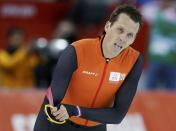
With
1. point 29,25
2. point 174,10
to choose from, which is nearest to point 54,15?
point 29,25

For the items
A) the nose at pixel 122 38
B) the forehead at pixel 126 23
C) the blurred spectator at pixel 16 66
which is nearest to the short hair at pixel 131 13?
the forehead at pixel 126 23

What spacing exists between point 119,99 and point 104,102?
0.44 ft

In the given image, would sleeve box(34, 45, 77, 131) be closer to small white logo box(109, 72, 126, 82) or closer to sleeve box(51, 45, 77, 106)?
sleeve box(51, 45, 77, 106)

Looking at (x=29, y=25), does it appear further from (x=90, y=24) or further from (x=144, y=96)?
(x=144, y=96)

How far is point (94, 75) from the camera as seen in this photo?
5.18m

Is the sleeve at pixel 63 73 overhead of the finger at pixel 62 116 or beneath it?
overhead

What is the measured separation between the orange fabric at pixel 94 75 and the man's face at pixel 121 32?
165 millimetres

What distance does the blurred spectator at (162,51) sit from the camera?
10.1 metres

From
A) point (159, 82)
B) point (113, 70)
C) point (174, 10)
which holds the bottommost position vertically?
point (159, 82)

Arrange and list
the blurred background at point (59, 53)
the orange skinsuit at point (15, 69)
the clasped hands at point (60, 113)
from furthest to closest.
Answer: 1. the orange skinsuit at point (15, 69)
2. the blurred background at point (59, 53)
3. the clasped hands at point (60, 113)

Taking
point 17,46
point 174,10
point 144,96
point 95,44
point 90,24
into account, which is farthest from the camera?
point 90,24

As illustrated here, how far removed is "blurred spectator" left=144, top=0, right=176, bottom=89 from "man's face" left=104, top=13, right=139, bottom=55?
16.6 ft

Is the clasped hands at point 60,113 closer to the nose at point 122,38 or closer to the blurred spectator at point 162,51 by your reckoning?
the nose at point 122,38

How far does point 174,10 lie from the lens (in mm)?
10328
